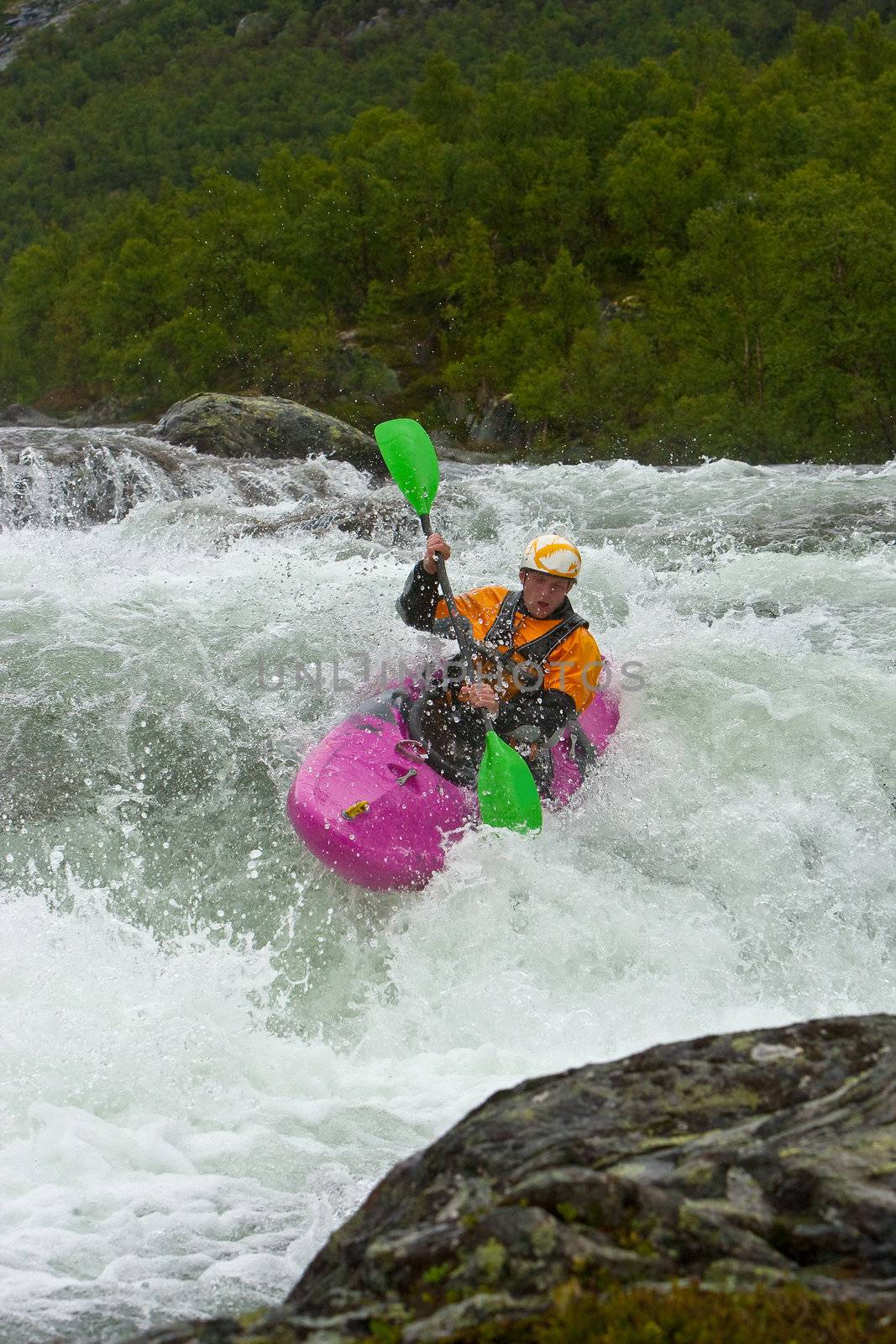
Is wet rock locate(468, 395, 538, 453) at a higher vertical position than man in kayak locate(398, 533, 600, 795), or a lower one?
higher

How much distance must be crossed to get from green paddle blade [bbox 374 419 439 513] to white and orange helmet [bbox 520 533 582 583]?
3.59 feet

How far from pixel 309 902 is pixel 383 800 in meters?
0.54

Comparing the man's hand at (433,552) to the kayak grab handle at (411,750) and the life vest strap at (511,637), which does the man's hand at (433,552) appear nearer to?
the life vest strap at (511,637)

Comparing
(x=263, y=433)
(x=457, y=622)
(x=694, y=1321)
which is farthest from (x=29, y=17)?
(x=694, y=1321)

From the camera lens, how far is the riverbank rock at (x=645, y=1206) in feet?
5.98

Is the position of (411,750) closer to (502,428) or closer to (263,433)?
(263,433)

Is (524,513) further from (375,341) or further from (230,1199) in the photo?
(375,341)

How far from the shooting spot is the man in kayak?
5430mm

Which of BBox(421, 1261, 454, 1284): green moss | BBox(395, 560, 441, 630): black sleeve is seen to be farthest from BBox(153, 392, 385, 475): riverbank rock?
BBox(421, 1261, 454, 1284): green moss

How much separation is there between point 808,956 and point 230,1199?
2429 mm

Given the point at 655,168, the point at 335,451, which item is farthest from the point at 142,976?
the point at 655,168

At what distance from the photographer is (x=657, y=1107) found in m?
2.36

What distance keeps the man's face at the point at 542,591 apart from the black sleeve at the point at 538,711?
0.40 metres

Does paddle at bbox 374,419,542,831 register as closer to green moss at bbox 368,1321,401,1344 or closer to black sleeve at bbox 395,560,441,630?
Answer: black sleeve at bbox 395,560,441,630
